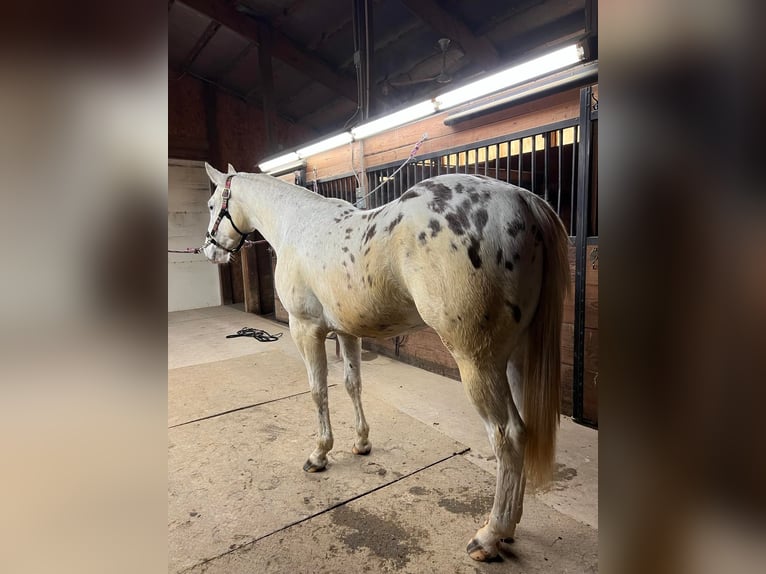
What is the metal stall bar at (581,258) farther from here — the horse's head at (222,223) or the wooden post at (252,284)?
the wooden post at (252,284)

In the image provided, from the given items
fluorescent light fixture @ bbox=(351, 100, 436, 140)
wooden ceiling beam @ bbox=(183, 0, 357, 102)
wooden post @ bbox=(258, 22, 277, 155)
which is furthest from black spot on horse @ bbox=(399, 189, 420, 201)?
wooden ceiling beam @ bbox=(183, 0, 357, 102)

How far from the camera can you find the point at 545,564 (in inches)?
48.8

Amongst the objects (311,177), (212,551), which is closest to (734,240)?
(212,551)

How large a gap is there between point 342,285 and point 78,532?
4.15 feet

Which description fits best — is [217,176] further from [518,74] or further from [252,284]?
[252,284]

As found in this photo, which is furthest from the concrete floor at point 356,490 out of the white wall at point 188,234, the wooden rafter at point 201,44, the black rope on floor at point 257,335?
the wooden rafter at point 201,44

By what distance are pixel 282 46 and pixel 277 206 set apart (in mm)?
3830

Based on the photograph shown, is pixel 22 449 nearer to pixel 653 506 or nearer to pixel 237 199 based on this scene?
pixel 653 506

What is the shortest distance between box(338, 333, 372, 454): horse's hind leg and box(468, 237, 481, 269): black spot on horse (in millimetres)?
987

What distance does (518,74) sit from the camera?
1.68 m

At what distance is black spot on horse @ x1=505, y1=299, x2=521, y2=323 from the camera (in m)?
1.18

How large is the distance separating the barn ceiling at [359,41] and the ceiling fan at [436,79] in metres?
0.01

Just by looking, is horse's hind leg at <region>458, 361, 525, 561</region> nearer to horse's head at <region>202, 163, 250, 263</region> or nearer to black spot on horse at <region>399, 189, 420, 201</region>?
black spot on horse at <region>399, 189, 420, 201</region>

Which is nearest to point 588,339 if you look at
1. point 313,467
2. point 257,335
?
point 313,467
